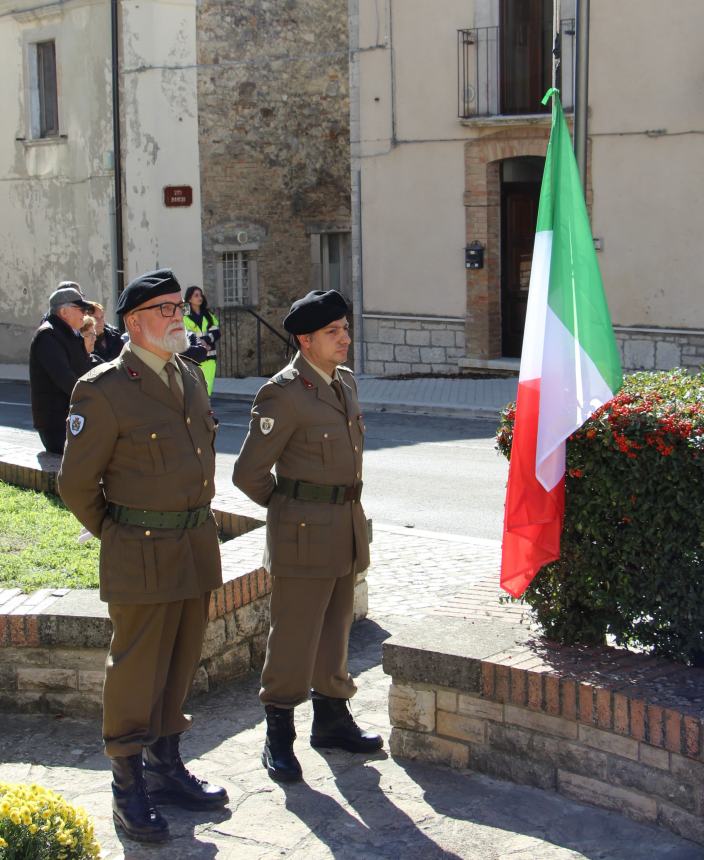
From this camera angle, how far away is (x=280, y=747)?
520cm

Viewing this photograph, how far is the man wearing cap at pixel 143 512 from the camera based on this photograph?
189 inches

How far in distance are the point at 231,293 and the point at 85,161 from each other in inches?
138

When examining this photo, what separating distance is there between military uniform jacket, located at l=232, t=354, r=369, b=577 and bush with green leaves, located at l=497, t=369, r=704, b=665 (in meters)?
0.82

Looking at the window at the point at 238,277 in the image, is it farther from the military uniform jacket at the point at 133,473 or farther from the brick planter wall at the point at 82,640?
the military uniform jacket at the point at 133,473

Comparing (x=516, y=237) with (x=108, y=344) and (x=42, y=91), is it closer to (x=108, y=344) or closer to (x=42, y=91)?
(x=42, y=91)

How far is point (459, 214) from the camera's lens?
20.9m

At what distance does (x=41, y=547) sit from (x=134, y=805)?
9.29ft

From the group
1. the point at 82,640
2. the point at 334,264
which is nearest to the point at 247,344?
the point at 334,264

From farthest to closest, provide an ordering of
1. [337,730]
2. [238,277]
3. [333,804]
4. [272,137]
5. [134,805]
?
[238,277] → [272,137] → [337,730] → [333,804] → [134,805]

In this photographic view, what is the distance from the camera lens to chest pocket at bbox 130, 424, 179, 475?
191 inches

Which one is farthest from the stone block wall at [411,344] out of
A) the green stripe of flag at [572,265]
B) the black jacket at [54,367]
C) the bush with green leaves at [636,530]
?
the bush with green leaves at [636,530]

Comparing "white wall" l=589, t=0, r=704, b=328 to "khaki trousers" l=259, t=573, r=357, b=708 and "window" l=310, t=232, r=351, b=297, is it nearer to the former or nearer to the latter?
"window" l=310, t=232, r=351, b=297

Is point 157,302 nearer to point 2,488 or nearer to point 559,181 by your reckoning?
point 559,181

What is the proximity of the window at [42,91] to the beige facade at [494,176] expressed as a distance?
6.48 m
